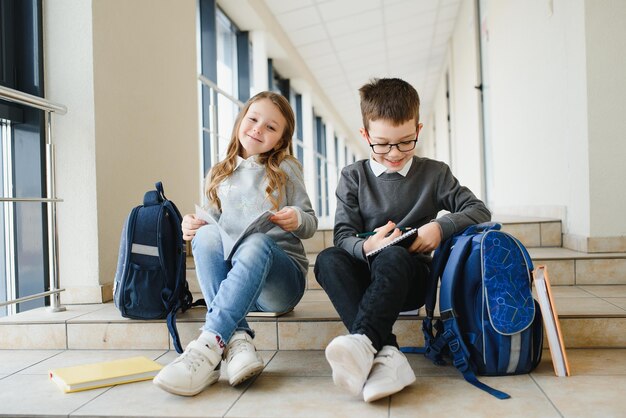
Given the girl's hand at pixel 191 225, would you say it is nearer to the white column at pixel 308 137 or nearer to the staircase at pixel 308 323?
the staircase at pixel 308 323

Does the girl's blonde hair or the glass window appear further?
the glass window

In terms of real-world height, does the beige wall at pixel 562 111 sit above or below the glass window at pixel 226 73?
below

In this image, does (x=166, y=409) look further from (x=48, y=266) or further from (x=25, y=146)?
(x=25, y=146)

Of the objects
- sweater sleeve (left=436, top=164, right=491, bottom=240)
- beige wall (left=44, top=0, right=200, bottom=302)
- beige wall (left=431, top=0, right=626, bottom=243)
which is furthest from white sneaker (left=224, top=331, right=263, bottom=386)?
beige wall (left=431, top=0, right=626, bottom=243)

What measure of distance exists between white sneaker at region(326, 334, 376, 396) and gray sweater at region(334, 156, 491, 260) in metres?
0.39

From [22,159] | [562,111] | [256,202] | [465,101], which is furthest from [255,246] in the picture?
[465,101]

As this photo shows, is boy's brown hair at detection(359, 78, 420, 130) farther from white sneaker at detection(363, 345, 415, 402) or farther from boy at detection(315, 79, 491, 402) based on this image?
white sneaker at detection(363, 345, 415, 402)

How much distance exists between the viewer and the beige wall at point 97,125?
226 centimetres

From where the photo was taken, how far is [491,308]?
1.42m

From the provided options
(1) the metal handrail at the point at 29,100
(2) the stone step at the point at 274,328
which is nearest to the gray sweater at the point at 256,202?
(2) the stone step at the point at 274,328

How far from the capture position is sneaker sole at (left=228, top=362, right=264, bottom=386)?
1.39 metres

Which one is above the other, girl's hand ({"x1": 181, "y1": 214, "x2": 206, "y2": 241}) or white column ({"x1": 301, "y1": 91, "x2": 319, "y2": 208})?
white column ({"x1": 301, "y1": 91, "x2": 319, "y2": 208})

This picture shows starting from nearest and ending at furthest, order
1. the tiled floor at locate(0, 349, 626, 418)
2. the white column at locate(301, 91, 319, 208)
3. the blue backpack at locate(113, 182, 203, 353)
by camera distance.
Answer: the tiled floor at locate(0, 349, 626, 418)
the blue backpack at locate(113, 182, 203, 353)
the white column at locate(301, 91, 319, 208)

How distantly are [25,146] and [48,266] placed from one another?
1.68 feet
